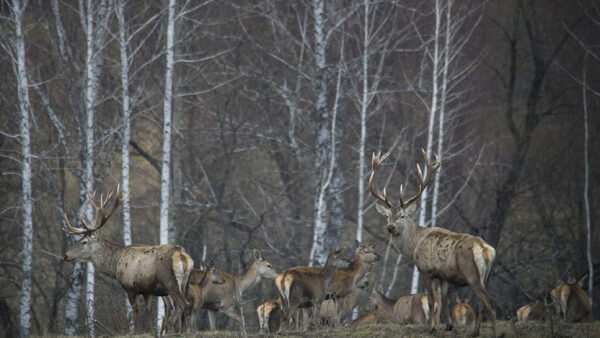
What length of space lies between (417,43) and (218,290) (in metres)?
12.4

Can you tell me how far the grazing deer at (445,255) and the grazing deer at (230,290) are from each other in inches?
127

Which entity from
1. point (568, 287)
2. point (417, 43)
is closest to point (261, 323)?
point (568, 287)

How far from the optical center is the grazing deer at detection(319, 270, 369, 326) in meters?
13.2

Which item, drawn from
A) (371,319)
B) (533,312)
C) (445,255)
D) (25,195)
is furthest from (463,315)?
(25,195)

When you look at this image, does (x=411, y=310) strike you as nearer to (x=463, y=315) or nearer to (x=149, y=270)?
(x=463, y=315)

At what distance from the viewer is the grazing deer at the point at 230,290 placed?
44.5 ft

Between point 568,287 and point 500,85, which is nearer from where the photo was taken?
point 568,287

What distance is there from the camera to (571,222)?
2134cm

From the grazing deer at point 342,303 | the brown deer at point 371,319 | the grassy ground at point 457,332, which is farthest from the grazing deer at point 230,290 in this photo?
the grassy ground at point 457,332

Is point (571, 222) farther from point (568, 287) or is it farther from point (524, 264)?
point (568, 287)

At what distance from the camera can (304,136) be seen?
23.9m

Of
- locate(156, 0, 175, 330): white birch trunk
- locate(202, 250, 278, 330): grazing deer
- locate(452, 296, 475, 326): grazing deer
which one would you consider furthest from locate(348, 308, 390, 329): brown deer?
locate(156, 0, 175, 330): white birch trunk

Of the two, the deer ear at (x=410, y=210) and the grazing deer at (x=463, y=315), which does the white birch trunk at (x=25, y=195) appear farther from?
the grazing deer at (x=463, y=315)

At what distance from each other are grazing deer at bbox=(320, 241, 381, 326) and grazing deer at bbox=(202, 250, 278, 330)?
4.67 ft
